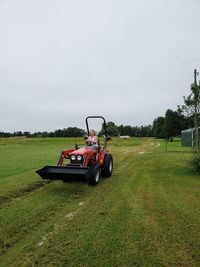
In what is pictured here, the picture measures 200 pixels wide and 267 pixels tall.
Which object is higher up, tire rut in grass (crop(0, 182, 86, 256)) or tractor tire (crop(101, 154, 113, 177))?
tractor tire (crop(101, 154, 113, 177))

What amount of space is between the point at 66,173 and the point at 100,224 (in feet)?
11.1

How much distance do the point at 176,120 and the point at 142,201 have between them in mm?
64929

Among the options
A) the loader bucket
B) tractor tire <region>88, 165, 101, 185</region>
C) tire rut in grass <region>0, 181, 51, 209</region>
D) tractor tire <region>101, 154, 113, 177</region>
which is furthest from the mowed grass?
tractor tire <region>101, 154, 113, 177</region>

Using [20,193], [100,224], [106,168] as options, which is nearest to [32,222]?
[100,224]

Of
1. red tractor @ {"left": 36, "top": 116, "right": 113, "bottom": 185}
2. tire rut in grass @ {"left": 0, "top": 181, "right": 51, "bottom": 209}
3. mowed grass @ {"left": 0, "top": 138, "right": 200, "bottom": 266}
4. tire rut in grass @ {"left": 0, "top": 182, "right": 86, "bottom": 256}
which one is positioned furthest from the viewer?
red tractor @ {"left": 36, "top": 116, "right": 113, "bottom": 185}

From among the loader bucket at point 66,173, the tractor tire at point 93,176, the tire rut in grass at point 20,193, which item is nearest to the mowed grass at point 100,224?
the tire rut in grass at point 20,193

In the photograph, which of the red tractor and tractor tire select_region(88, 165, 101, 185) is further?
tractor tire select_region(88, 165, 101, 185)

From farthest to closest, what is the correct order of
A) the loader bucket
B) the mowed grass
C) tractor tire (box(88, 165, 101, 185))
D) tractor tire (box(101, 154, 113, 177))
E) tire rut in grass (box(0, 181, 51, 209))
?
tractor tire (box(101, 154, 113, 177)) < tractor tire (box(88, 165, 101, 185)) < the loader bucket < tire rut in grass (box(0, 181, 51, 209)) < the mowed grass

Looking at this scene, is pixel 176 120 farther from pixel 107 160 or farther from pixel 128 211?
pixel 128 211

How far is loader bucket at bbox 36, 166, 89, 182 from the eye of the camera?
9.05 m

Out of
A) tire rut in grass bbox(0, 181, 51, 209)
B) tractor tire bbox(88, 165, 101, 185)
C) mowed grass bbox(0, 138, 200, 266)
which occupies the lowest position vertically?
mowed grass bbox(0, 138, 200, 266)

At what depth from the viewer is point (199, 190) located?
9.16 metres

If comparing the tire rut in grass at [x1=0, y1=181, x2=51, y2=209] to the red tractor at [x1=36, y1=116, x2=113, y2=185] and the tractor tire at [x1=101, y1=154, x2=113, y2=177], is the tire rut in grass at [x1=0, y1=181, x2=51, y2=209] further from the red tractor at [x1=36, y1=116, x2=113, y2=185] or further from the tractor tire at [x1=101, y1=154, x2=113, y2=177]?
the tractor tire at [x1=101, y1=154, x2=113, y2=177]

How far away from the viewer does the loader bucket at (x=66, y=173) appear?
9055 millimetres
